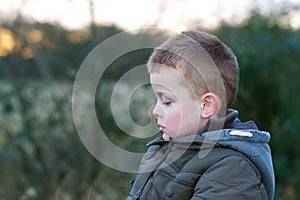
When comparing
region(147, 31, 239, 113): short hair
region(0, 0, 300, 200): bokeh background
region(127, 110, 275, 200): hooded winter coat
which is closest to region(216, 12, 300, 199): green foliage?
region(0, 0, 300, 200): bokeh background

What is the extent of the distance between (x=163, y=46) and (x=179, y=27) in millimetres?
3399

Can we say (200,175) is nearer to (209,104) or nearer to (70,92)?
(209,104)

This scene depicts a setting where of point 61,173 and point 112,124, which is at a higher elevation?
point 112,124

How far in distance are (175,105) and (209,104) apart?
4.2 inches

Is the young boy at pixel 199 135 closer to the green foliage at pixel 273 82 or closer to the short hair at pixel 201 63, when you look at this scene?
the short hair at pixel 201 63

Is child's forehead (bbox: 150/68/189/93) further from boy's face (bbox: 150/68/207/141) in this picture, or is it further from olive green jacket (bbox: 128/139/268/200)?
olive green jacket (bbox: 128/139/268/200)

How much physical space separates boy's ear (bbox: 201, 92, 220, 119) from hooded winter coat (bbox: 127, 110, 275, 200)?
27 mm

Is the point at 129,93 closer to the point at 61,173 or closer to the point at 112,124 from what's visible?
the point at 112,124

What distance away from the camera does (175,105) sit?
1.86m

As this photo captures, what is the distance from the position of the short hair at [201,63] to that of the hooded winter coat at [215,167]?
103 mm

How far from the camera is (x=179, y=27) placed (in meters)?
5.29

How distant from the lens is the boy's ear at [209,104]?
1861 millimetres

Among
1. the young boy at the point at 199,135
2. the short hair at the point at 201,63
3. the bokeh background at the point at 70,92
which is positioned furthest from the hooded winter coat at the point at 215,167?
the bokeh background at the point at 70,92

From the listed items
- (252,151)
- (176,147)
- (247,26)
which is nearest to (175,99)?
(176,147)
